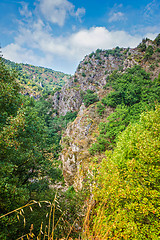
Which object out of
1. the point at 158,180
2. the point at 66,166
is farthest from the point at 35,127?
the point at 66,166

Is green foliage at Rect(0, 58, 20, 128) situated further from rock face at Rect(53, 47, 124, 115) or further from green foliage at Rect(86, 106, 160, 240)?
rock face at Rect(53, 47, 124, 115)

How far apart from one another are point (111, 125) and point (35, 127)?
54.5ft

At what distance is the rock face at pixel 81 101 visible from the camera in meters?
26.9

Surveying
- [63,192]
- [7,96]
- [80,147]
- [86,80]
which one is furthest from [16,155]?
[86,80]

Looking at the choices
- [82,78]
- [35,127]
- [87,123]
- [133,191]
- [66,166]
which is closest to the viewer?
[133,191]

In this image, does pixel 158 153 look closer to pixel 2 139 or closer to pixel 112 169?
pixel 112 169

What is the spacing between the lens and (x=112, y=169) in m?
11.3

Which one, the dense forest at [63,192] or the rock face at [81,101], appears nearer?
the dense forest at [63,192]

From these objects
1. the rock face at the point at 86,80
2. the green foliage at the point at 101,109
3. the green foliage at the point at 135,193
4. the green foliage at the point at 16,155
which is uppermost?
the rock face at the point at 86,80

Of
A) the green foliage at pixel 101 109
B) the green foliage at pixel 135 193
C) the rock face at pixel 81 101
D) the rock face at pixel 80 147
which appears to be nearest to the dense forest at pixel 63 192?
the green foliage at pixel 135 193

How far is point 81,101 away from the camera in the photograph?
63.3m

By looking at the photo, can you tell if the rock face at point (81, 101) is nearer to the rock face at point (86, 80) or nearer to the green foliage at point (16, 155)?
the rock face at point (86, 80)

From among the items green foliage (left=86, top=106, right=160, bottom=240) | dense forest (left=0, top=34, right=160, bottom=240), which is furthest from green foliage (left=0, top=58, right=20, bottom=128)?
green foliage (left=86, top=106, right=160, bottom=240)

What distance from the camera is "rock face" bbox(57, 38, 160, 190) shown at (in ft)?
88.2
